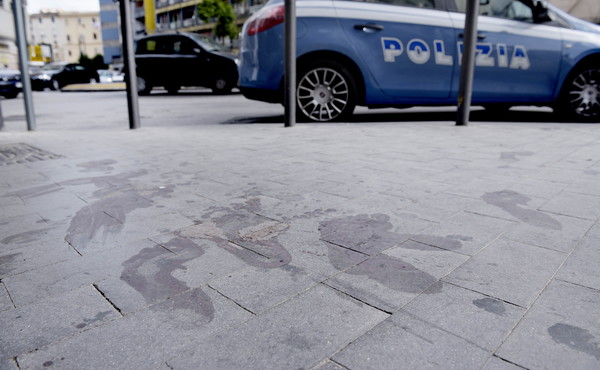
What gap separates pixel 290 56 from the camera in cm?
600

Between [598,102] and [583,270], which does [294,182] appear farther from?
[598,102]

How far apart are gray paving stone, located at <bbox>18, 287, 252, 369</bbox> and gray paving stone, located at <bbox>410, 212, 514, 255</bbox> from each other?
105 centimetres

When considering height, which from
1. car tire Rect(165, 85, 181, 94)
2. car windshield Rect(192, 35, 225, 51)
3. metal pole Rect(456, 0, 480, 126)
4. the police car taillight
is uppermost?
car windshield Rect(192, 35, 225, 51)

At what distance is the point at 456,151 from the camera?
4.52m

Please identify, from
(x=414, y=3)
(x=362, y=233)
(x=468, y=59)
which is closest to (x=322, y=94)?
(x=414, y=3)

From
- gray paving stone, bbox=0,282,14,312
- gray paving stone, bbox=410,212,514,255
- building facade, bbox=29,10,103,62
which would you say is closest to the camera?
gray paving stone, bbox=0,282,14,312

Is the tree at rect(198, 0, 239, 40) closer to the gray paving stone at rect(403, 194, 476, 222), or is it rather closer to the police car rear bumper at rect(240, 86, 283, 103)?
the police car rear bumper at rect(240, 86, 283, 103)

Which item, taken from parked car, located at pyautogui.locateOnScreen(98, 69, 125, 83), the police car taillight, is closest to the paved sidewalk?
the police car taillight

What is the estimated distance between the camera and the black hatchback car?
14.4 m

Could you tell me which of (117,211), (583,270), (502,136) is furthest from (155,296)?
(502,136)

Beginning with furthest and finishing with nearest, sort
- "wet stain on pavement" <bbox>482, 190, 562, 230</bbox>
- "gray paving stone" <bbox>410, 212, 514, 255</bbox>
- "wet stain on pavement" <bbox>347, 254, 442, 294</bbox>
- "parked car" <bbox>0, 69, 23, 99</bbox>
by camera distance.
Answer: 1. "parked car" <bbox>0, 69, 23, 99</bbox>
2. "wet stain on pavement" <bbox>482, 190, 562, 230</bbox>
3. "gray paving stone" <bbox>410, 212, 514, 255</bbox>
4. "wet stain on pavement" <bbox>347, 254, 442, 294</bbox>

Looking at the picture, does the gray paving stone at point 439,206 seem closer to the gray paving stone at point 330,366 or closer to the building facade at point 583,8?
the gray paving stone at point 330,366

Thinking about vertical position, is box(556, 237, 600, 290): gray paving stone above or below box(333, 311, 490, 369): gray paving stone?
above

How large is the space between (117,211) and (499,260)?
2035 mm
